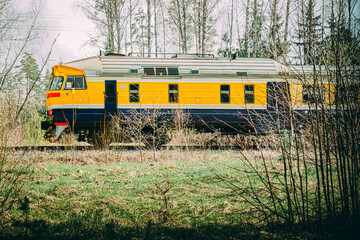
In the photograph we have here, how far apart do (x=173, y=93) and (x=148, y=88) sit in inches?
39.3

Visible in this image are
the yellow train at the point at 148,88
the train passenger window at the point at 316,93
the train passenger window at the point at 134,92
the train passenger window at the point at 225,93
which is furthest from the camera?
the train passenger window at the point at 225,93

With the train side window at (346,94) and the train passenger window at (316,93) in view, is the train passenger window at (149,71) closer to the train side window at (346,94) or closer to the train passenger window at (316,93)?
the train passenger window at (316,93)

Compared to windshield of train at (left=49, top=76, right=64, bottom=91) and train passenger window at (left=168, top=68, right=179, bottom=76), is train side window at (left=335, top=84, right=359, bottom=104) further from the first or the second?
windshield of train at (left=49, top=76, right=64, bottom=91)

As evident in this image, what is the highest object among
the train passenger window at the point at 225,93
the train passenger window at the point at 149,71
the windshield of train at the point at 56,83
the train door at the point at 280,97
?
the train passenger window at the point at 149,71

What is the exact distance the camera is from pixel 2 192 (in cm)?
453

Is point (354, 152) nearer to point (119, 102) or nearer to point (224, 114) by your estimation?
point (224, 114)

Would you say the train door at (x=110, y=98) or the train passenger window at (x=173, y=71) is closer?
the train door at (x=110, y=98)

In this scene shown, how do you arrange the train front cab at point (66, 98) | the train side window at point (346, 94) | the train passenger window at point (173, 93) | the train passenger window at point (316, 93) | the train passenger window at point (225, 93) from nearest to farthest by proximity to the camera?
1. the train side window at point (346, 94)
2. the train passenger window at point (316, 93)
3. the train front cab at point (66, 98)
4. the train passenger window at point (173, 93)
5. the train passenger window at point (225, 93)

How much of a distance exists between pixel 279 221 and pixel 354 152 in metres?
1.18

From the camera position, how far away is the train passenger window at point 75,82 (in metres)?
10.5

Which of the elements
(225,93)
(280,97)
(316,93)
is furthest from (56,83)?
(316,93)

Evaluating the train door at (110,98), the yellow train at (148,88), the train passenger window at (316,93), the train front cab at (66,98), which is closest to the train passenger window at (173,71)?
the yellow train at (148,88)

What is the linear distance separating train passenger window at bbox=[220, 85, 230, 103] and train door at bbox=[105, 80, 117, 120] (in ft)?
13.8

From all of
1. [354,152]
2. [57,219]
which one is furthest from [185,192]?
[354,152]
